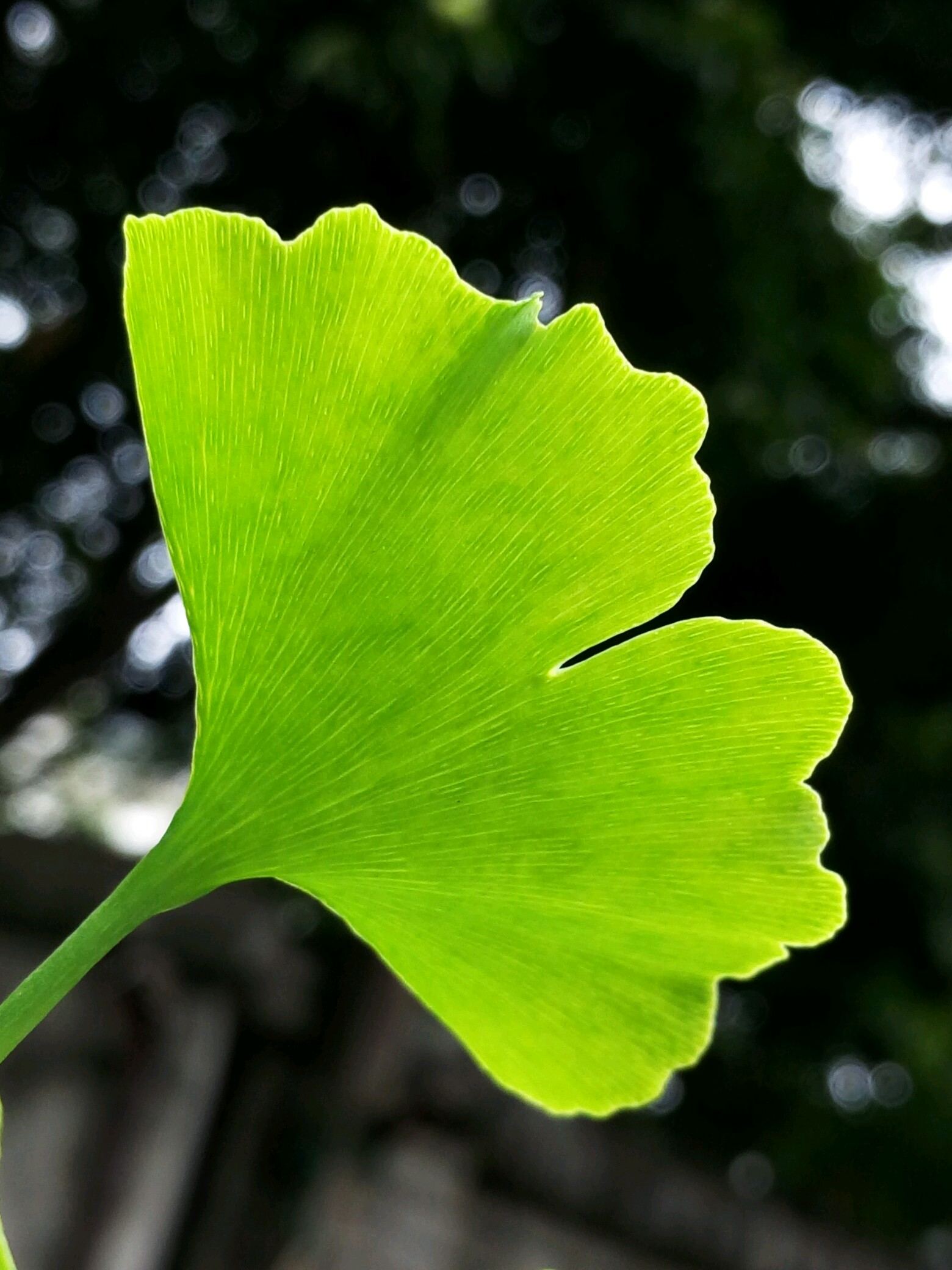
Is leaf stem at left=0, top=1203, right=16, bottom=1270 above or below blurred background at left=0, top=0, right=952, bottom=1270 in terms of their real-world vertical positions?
above

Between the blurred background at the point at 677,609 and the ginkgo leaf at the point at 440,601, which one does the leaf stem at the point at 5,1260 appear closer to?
the ginkgo leaf at the point at 440,601

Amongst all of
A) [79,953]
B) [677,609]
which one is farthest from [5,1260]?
[677,609]

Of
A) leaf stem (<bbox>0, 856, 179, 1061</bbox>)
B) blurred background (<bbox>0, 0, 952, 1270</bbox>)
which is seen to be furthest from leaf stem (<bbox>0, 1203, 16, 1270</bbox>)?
blurred background (<bbox>0, 0, 952, 1270</bbox>)

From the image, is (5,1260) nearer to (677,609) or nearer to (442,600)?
(442,600)

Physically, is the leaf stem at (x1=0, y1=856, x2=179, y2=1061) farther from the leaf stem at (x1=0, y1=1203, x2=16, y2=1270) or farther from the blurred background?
the blurred background

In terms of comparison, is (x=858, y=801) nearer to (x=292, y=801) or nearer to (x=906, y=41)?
(x=906, y=41)

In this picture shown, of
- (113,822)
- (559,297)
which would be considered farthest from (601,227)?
(113,822)

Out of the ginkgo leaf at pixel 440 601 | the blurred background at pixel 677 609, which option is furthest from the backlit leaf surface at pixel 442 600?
the blurred background at pixel 677 609
